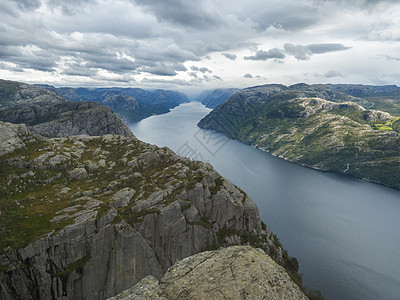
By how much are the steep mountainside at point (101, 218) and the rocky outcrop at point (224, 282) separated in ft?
136

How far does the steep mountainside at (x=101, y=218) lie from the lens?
46.6 meters

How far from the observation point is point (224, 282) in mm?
14898

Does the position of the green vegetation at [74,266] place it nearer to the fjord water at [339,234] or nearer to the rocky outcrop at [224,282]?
the rocky outcrop at [224,282]

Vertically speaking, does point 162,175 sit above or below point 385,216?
above

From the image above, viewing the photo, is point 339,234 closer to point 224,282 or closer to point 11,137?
point 224,282

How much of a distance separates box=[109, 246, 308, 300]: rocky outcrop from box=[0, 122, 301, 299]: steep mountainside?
41568 millimetres

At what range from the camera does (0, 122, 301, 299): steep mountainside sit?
46562 millimetres

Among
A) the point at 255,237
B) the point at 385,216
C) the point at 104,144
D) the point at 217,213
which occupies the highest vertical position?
the point at 104,144

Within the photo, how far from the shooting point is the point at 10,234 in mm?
45375

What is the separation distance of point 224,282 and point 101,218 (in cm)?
4576

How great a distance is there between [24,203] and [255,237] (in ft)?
230

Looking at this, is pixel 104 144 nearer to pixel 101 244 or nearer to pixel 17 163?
pixel 17 163

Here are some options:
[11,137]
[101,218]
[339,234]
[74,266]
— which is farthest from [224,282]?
[339,234]

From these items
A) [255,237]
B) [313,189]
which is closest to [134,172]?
[255,237]
